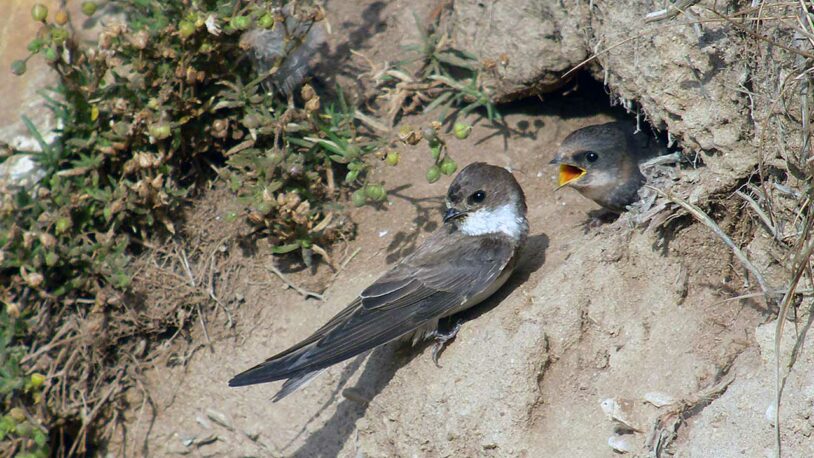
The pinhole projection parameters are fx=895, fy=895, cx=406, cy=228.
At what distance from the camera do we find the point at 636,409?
3.04 m

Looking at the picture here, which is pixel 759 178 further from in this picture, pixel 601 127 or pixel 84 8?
pixel 84 8

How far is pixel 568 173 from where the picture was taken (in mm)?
4055

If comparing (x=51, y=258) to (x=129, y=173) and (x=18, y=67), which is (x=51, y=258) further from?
(x=18, y=67)

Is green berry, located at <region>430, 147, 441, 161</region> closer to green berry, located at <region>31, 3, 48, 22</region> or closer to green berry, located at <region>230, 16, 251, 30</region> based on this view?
green berry, located at <region>230, 16, 251, 30</region>

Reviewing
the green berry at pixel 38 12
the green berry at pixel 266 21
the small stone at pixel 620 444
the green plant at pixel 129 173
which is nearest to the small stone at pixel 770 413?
the small stone at pixel 620 444

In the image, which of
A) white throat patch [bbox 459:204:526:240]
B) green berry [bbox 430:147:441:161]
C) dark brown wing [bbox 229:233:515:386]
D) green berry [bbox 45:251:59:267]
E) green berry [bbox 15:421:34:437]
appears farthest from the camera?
green berry [bbox 45:251:59:267]

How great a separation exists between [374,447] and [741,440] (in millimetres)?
1464

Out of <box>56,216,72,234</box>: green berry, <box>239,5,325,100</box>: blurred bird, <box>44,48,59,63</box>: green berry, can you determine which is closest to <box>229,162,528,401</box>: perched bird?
<box>239,5,325,100</box>: blurred bird

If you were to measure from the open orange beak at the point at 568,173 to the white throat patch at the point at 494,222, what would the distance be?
30 cm

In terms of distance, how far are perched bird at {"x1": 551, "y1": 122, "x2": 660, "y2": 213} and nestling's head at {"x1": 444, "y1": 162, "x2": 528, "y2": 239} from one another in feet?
0.85

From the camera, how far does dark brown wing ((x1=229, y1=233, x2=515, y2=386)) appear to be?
342cm

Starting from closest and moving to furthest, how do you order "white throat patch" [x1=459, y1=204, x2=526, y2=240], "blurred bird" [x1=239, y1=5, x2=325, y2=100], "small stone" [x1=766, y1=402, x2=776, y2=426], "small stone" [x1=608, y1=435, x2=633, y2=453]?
"small stone" [x1=766, y1=402, x2=776, y2=426] < "small stone" [x1=608, y1=435, x2=633, y2=453] < "white throat patch" [x1=459, y1=204, x2=526, y2=240] < "blurred bird" [x1=239, y1=5, x2=325, y2=100]

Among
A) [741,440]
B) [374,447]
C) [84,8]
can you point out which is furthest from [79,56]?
[741,440]

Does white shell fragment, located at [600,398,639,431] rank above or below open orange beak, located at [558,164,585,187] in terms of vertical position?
below
